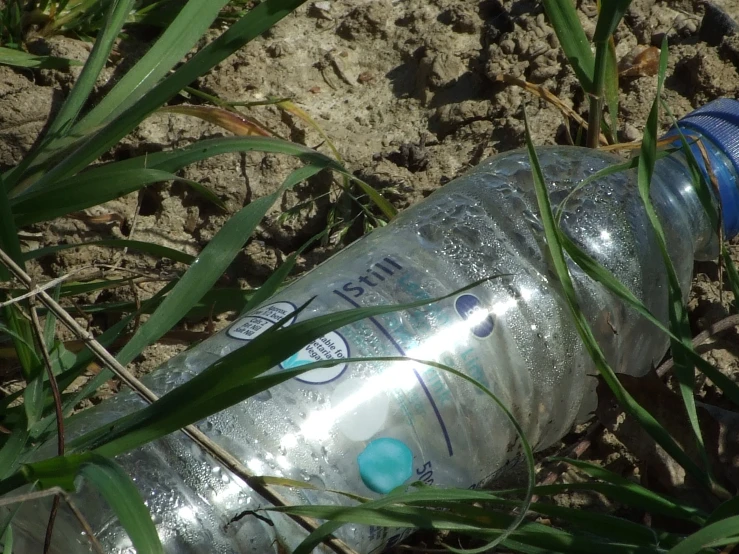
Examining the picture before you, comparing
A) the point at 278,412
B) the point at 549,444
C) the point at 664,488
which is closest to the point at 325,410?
the point at 278,412

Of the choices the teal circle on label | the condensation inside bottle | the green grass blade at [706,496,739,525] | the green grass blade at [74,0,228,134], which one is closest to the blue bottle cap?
the condensation inside bottle

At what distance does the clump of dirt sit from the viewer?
6.32 ft

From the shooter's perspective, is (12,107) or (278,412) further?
(12,107)

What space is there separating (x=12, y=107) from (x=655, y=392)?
1467mm

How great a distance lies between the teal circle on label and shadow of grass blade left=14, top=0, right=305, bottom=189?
2.37ft

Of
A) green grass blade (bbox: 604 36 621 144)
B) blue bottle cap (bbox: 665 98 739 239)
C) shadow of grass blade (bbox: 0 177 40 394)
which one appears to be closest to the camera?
shadow of grass blade (bbox: 0 177 40 394)

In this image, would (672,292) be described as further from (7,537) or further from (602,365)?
(7,537)

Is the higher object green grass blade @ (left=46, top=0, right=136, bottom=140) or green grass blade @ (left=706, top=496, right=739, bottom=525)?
green grass blade @ (left=46, top=0, right=136, bottom=140)

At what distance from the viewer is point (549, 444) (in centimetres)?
162

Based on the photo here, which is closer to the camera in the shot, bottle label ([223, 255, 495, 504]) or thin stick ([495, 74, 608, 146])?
bottle label ([223, 255, 495, 504])

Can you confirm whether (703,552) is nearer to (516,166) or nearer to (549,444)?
(549,444)

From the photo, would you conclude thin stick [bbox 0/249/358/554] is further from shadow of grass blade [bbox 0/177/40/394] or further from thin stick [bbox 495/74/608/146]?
thin stick [bbox 495/74/608/146]

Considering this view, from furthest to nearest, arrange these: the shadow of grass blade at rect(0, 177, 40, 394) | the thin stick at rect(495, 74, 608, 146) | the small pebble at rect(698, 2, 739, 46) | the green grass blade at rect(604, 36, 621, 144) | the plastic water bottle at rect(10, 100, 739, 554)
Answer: the small pebble at rect(698, 2, 739, 46) < the thin stick at rect(495, 74, 608, 146) < the green grass blade at rect(604, 36, 621, 144) < the shadow of grass blade at rect(0, 177, 40, 394) < the plastic water bottle at rect(10, 100, 739, 554)

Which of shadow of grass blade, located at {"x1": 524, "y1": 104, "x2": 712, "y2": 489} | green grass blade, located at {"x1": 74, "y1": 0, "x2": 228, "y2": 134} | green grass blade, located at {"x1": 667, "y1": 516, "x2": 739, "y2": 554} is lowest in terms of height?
green grass blade, located at {"x1": 667, "y1": 516, "x2": 739, "y2": 554}
